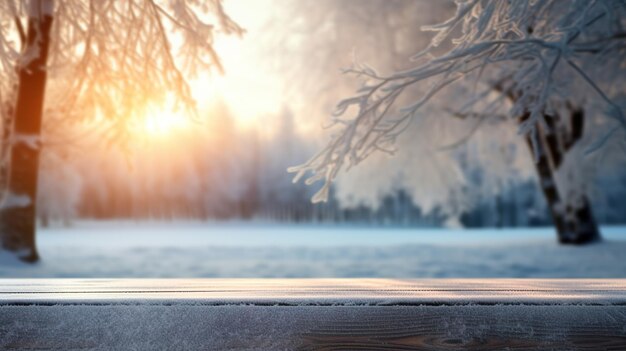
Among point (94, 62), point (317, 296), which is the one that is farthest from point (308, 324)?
point (94, 62)

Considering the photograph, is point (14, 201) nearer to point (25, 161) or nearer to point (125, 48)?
point (25, 161)

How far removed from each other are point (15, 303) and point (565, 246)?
44.9 feet

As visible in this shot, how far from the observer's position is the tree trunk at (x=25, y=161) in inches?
314

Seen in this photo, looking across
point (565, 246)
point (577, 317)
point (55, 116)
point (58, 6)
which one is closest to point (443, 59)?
point (577, 317)

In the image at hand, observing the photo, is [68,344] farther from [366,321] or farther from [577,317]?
[577,317]

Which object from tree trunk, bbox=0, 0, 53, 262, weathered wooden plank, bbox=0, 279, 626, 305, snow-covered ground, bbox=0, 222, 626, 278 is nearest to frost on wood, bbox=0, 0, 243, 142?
tree trunk, bbox=0, 0, 53, 262

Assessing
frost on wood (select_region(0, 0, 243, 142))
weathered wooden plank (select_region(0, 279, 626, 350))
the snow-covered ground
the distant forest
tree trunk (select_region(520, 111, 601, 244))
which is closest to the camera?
weathered wooden plank (select_region(0, 279, 626, 350))

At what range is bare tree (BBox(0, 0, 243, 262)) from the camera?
7.07 metres

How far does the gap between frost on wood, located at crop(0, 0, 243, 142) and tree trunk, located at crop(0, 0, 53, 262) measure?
269mm

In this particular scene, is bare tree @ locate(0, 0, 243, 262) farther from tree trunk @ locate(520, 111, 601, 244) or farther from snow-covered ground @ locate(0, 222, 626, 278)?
tree trunk @ locate(520, 111, 601, 244)

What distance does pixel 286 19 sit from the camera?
1337 centimetres

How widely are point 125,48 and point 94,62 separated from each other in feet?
2.91

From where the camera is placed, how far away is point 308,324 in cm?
173

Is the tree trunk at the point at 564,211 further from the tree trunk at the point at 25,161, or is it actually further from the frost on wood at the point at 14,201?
the frost on wood at the point at 14,201
